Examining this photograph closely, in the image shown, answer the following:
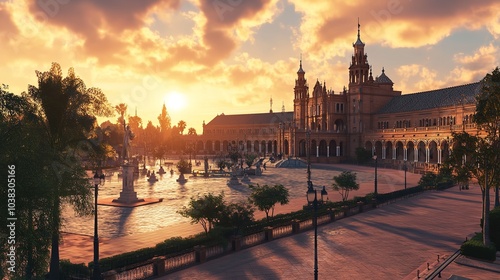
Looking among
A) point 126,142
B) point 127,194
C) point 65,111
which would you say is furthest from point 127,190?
point 65,111

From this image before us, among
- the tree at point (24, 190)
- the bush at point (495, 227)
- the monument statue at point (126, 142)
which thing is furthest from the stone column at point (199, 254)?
the monument statue at point (126, 142)

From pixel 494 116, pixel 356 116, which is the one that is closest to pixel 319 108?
pixel 356 116

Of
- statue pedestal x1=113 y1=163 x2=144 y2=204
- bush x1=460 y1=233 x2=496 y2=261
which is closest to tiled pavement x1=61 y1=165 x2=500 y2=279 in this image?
bush x1=460 y1=233 x2=496 y2=261

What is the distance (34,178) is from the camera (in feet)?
39.0

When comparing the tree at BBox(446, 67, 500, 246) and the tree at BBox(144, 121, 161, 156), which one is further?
the tree at BBox(144, 121, 161, 156)

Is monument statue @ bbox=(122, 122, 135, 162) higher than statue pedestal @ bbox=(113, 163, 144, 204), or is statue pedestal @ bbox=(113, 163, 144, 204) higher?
monument statue @ bbox=(122, 122, 135, 162)

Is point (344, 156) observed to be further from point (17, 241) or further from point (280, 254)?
point (17, 241)

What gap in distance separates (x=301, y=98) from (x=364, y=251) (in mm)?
109084

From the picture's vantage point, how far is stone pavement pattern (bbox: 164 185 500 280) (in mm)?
17359

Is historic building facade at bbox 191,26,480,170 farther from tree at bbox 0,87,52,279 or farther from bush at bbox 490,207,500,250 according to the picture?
tree at bbox 0,87,52,279

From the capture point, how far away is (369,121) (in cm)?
10738

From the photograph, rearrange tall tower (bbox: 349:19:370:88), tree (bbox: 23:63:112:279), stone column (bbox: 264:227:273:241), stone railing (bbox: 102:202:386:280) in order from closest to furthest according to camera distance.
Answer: tree (bbox: 23:63:112:279) < stone railing (bbox: 102:202:386:280) < stone column (bbox: 264:227:273:241) < tall tower (bbox: 349:19:370:88)

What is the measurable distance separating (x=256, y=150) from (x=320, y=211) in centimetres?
10837

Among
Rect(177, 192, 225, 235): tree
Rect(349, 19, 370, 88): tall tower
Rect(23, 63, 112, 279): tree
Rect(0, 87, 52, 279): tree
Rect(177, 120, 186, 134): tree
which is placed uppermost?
Rect(349, 19, 370, 88): tall tower
